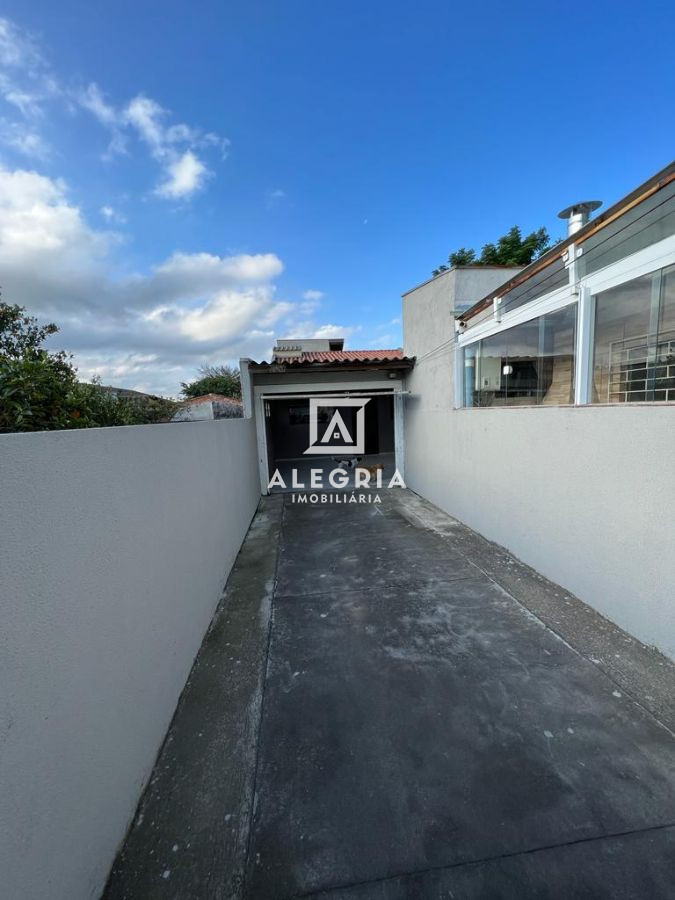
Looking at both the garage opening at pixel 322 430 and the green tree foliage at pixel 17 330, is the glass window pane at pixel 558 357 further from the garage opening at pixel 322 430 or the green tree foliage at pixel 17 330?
the garage opening at pixel 322 430

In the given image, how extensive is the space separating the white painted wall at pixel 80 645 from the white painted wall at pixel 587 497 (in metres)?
3.74

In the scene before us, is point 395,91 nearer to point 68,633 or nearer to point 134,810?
point 68,633

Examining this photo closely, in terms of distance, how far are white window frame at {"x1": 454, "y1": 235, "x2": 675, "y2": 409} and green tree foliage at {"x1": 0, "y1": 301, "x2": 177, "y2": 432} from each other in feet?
14.5

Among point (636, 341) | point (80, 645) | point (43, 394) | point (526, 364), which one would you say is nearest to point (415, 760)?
point (80, 645)

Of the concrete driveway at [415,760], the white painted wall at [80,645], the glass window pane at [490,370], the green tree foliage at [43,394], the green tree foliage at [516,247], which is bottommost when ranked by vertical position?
the concrete driveway at [415,760]

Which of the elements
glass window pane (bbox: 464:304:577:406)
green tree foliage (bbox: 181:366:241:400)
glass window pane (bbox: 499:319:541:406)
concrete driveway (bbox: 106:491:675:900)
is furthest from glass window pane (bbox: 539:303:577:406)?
green tree foliage (bbox: 181:366:241:400)

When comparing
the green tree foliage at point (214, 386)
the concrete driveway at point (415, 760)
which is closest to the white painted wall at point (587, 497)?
the concrete driveway at point (415, 760)

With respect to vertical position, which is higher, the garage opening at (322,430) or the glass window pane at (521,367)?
the glass window pane at (521,367)

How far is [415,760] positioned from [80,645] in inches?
76.3

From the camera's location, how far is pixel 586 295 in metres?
3.42

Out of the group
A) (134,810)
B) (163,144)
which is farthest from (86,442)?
(163,144)

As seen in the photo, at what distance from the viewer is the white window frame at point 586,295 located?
273 cm

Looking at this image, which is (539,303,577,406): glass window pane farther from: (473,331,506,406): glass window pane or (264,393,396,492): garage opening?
(264,393,396,492): garage opening

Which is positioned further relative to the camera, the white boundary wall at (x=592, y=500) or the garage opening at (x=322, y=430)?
the garage opening at (x=322, y=430)
